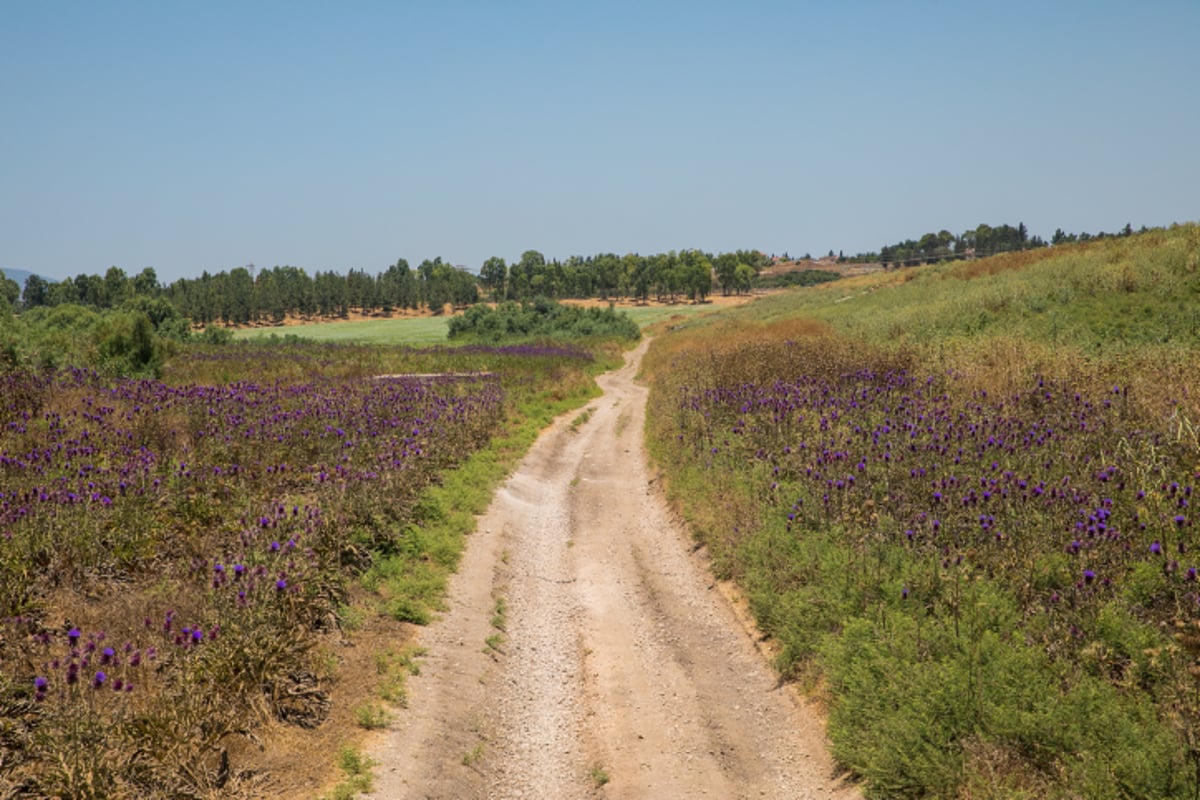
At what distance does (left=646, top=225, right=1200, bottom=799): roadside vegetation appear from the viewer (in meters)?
5.94

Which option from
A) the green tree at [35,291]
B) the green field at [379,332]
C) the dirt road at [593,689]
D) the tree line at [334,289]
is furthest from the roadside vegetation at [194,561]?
the green tree at [35,291]

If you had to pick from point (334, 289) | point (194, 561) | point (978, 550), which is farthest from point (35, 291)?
point (978, 550)

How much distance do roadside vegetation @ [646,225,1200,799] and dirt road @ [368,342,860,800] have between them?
0.63 metres

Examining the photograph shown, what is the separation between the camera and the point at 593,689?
29.1 ft

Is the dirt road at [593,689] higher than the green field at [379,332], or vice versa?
the green field at [379,332]

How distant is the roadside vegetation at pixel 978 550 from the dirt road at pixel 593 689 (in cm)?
63

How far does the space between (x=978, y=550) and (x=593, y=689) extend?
4.89m

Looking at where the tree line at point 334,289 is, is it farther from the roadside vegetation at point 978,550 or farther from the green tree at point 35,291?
the roadside vegetation at point 978,550

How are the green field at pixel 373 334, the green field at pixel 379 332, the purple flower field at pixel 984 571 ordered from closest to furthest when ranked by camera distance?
1. the purple flower field at pixel 984 571
2. the green field at pixel 373 334
3. the green field at pixel 379 332

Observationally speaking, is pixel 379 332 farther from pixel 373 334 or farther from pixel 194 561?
pixel 194 561

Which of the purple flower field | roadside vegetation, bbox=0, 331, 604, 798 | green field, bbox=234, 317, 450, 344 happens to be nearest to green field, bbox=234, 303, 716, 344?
green field, bbox=234, 317, 450, 344

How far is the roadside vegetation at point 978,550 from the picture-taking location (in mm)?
5938

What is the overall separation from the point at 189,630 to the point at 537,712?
12.2ft

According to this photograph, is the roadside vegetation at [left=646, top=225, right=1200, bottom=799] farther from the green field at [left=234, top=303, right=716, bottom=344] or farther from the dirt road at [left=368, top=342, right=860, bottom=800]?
the green field at [left=234, top=303, right=716, bottom=344]
